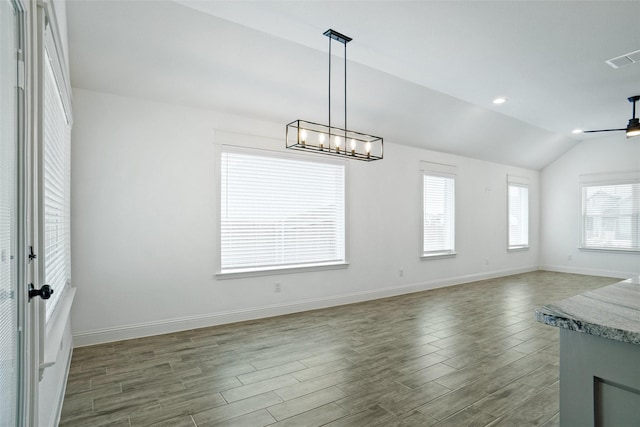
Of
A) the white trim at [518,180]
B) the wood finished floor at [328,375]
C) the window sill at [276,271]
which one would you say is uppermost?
the white trim at [518,180]

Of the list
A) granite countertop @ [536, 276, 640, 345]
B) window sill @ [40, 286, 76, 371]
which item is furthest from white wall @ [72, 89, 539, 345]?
granite countertop @ [536, 276, 640, 345]

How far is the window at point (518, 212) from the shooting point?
841 cm

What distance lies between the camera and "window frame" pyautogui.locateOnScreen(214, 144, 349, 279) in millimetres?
4258

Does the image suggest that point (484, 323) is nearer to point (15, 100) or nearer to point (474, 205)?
point (474, 205)

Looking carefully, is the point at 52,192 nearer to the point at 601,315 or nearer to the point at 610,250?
the point at 601,315

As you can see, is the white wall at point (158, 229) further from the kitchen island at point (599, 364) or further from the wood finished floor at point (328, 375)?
the kitchen island at point (599, 364)

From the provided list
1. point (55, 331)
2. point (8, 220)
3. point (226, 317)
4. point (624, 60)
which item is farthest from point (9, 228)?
point (624, 60)

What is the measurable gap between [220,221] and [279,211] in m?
0.85

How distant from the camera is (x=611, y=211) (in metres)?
7.92

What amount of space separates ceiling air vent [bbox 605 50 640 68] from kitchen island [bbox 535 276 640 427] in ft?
12.7

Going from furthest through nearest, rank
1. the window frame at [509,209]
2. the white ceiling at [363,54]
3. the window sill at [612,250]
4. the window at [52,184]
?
the window frame at [509,209] → the window sill at [612,250] → the white ceiling at [363,54] → the window at [52,184]

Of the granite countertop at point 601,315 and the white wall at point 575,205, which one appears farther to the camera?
the white wall at point 575,205

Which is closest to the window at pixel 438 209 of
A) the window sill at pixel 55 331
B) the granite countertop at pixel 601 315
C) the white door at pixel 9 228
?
the granite countertop at pixel 601 315

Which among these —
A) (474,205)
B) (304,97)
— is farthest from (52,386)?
(474,205)
